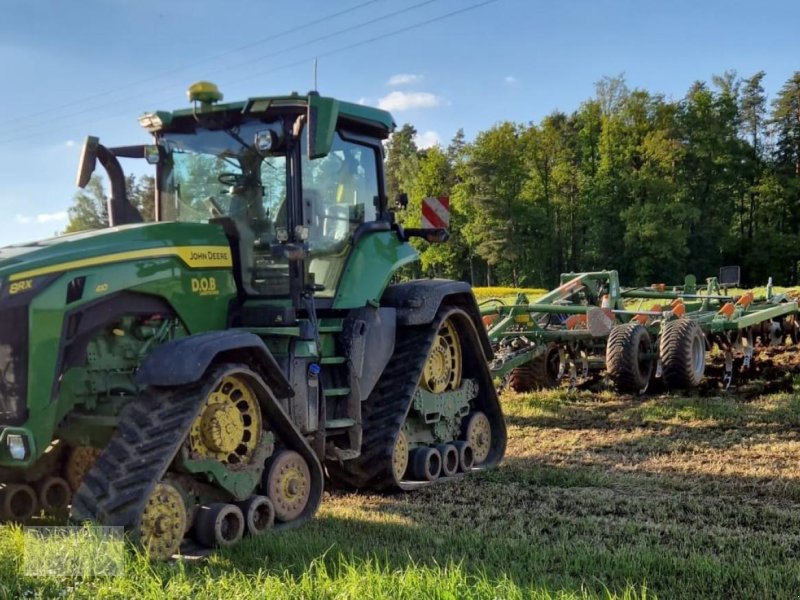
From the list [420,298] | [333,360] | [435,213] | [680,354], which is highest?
[435,213]

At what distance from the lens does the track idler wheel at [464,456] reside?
23.0 ft

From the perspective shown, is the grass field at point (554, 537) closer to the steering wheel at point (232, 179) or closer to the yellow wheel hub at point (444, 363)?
the yellow wheel hub at point (444, 363)

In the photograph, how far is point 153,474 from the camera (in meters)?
4.14

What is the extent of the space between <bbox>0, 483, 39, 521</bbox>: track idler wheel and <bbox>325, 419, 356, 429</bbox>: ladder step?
188cm

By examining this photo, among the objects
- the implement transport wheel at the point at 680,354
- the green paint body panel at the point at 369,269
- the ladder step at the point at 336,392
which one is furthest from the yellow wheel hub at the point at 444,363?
the implement transport wheel at the point at 680,354

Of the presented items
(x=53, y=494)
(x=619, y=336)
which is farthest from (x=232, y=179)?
(x=619, y=336)

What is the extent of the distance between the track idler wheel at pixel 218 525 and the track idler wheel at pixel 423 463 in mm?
2149

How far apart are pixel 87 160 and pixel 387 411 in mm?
2842

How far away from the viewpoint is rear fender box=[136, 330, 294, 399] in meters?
4.39

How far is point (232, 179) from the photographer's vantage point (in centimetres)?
570

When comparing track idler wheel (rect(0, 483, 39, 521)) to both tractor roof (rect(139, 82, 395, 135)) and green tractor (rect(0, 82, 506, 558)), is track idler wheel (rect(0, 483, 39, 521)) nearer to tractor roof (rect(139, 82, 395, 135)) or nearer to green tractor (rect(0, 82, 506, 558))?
green tractor (rect(0, 82, 506, 558))

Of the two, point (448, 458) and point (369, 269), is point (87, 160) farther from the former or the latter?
point (448, 458)

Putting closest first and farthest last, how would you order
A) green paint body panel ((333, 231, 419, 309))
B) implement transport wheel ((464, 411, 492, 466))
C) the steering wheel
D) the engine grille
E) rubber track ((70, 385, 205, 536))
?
1. rubber track ((70, 385, 205, 536))
2. the engine grille
3. the steering wheel
4. green paint body panel ((333, 231, 419, 309))
5. implement transport wheel ((464, 411, 492, 466))

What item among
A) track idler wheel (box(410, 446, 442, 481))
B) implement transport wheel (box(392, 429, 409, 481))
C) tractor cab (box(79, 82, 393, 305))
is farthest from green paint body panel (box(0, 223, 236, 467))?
track idler wheel (box(410, 446, 442, 481))
